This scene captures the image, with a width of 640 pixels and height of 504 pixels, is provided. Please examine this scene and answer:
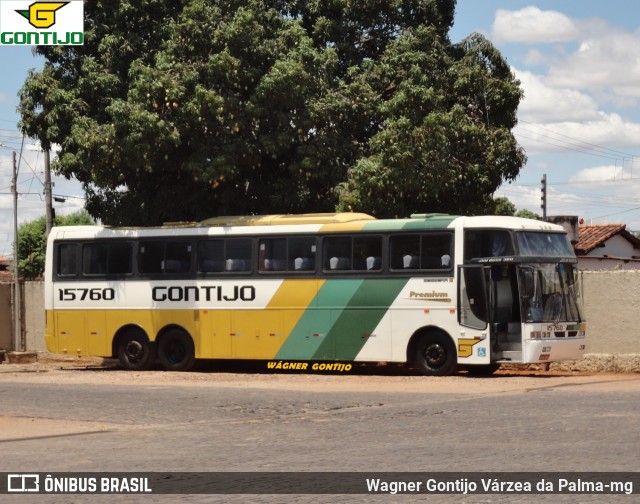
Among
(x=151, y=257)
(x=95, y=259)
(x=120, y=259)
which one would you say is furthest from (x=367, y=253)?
(x=95, y=259)

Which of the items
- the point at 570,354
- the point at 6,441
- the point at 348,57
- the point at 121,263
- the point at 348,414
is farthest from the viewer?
the point at 348,57

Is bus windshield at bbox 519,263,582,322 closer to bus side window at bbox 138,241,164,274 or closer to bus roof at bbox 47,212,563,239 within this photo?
bus roof at bbox 47,212,563,239

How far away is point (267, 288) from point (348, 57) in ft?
27.4

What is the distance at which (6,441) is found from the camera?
14.1 meters

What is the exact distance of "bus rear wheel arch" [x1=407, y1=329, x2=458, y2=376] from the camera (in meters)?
24.8

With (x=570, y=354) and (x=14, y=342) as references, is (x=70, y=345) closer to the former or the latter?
(x=14, y=342)

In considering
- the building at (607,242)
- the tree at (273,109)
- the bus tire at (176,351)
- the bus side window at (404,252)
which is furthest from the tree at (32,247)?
the bus side window at (404,252)

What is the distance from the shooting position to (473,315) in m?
24.5

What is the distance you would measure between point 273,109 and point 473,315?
7.91m

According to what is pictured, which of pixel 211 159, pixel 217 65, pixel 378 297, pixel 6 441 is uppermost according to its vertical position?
pixel 217 65

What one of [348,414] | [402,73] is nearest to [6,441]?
[348,414]

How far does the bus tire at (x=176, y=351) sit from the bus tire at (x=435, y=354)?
5.79 m

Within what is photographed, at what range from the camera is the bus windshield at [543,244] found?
80.0 feet

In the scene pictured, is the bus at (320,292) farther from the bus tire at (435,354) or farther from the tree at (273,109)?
the tree at (273,109)
